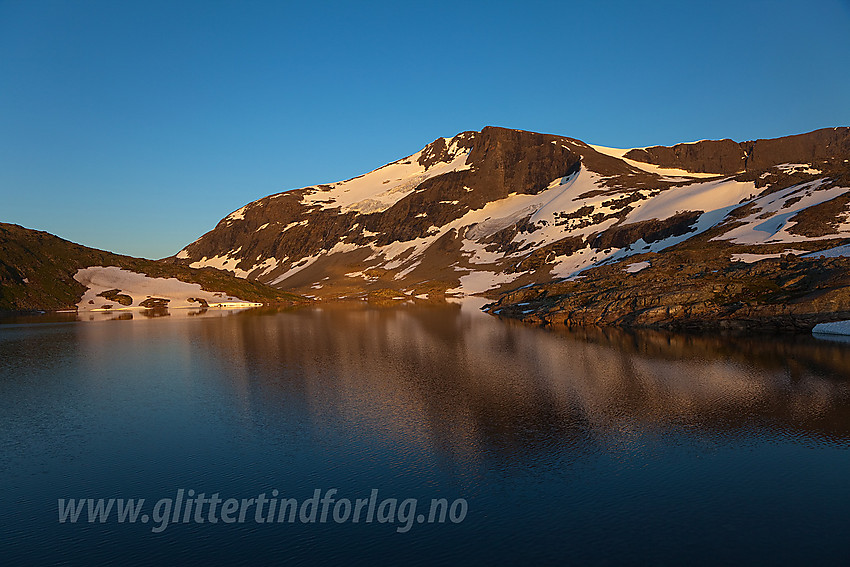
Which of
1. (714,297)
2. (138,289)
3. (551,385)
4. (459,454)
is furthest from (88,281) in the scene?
(459,454)

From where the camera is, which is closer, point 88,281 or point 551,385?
point 551,385

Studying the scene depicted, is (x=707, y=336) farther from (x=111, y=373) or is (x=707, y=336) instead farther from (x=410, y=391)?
(x=111, y=373)

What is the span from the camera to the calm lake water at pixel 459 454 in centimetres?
1797

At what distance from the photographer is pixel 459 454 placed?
26.6 metres

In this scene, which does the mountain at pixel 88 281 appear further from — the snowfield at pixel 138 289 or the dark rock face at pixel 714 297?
the dark rock face at pixel 714 297

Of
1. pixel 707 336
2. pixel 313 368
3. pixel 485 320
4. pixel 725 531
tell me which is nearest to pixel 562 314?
pixel 485 320

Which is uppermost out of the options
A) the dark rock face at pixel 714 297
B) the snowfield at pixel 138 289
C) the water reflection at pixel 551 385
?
the snowfield at pixel 138 289

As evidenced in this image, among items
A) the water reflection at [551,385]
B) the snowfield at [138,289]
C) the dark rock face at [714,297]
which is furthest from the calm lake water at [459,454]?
the snowfield at [138,289]

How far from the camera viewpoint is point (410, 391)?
41.2m

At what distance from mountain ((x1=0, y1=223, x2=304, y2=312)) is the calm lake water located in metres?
119


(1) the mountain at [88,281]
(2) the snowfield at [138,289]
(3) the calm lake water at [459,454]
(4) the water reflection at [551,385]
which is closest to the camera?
(3) the calm lake water at [459,454]

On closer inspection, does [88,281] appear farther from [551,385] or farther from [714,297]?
[714,297]

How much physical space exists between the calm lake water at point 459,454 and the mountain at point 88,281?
119 metres

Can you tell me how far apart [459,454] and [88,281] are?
177712mm
